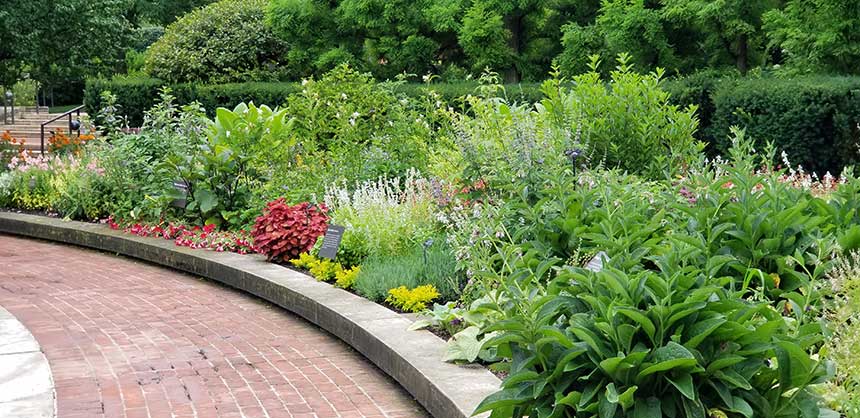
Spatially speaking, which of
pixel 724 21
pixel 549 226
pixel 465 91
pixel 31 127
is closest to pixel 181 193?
pixel 465 91

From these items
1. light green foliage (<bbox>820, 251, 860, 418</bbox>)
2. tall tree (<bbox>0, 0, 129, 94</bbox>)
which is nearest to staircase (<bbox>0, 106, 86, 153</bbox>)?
tall tree (<bbox>0, 0, 129, 94</bbox>)

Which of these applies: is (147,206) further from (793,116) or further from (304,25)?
(304,25)

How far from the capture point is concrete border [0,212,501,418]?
5.30 meters

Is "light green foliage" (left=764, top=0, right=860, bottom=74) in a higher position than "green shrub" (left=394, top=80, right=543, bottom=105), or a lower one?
higher

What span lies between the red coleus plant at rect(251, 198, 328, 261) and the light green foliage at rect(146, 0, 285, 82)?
11.8m

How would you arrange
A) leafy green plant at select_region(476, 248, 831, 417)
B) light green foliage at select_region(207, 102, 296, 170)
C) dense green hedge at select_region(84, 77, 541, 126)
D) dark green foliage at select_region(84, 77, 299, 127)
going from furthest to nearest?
dark green foliage at select_region(84, 77, 299, 127), dense green hedge at select_region(84, 77, 541, 126), light green foliage at select_region(207, 102, 296, 170), leafy green plant at select_region(476, 248, 831, 417)

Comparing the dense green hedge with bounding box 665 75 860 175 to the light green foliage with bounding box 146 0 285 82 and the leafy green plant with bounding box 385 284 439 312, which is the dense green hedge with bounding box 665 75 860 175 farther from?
the light green foliage with bounding box 146 0 285 82

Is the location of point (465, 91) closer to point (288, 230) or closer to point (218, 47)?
point (288, 230)

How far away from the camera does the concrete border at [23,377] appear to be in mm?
5332

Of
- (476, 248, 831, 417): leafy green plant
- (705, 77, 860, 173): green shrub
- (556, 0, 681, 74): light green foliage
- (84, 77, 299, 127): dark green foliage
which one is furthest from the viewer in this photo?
(84, 77, 299, 127): dark green foliage

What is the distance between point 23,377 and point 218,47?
607 inches

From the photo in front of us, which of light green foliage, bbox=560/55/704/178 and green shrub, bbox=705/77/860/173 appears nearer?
light green foliage, bbox=560/55/704/178

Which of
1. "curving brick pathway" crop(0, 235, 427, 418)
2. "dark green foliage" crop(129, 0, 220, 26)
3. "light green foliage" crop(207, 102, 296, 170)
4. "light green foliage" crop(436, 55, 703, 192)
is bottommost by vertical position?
"curving brick pathway" crop(0, 235, 427, 418)

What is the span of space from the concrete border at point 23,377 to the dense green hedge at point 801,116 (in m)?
7.66
